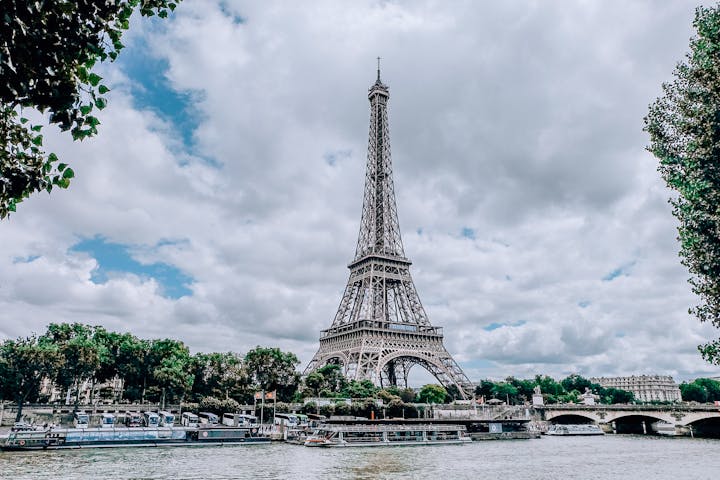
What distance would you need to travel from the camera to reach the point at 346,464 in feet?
137

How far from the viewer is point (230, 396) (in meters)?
79.4

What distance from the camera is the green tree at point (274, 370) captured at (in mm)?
80750

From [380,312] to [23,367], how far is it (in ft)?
174

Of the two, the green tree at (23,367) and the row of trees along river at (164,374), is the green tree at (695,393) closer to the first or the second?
the row of trees along river at (164,374)

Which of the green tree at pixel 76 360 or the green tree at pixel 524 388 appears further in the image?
the green tree at pixel 524 388

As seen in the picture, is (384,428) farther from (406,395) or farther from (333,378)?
(406,395)

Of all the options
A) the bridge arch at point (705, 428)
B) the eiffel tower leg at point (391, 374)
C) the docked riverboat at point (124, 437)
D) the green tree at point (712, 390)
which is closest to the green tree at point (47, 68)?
the docked riverboat at point (124, 437)

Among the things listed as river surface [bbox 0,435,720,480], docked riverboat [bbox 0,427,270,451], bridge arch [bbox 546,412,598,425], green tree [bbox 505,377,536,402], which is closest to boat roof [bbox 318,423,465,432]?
river surface [bbox 0,435,720,480]

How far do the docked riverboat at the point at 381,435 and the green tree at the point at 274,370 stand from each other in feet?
62.3

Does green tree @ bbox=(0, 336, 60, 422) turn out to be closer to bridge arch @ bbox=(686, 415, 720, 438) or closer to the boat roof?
the boat roof

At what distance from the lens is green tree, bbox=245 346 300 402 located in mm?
80750

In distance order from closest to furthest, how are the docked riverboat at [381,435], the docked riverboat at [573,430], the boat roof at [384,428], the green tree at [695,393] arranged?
the docked riverboat at [381,435] → the boat roof at [384,428] → the docked riverboat at [573,430] → the green tree at [695,393]

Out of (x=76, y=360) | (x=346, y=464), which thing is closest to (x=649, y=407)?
(x=346, y=464)

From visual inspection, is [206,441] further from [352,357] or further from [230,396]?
[352,357]
